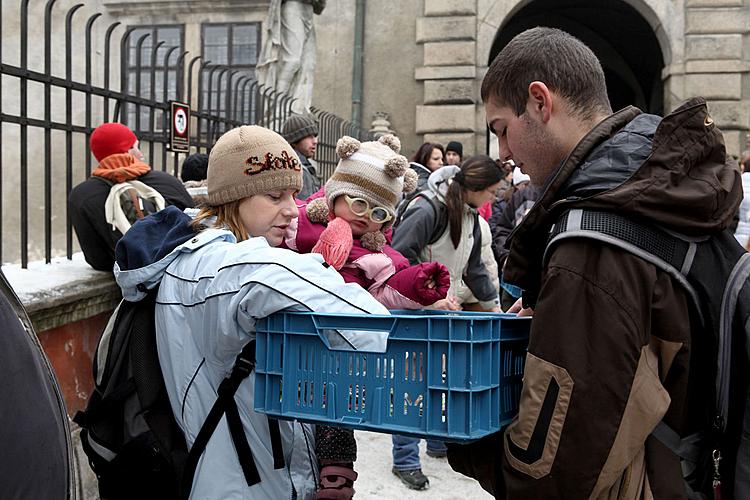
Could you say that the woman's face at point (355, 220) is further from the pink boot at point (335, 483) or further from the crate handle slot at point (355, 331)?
the crate handle slot at point (355, 331)

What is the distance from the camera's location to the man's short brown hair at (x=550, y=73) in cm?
154

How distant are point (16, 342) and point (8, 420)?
0.35ft

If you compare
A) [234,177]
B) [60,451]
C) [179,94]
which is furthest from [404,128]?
[60,451]

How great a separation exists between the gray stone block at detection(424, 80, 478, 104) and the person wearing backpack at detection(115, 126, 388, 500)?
10.2m

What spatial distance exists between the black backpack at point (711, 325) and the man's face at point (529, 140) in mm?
188

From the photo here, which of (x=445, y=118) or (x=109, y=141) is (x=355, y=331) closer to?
(x=109, y=141)

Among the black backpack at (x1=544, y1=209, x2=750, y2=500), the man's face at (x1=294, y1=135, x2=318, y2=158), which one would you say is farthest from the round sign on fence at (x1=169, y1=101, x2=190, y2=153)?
the black backpack at (x1=544, y1=209, x2=750, y2=500)

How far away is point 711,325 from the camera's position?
56.7 inches

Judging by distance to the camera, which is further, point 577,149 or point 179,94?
point 179,94

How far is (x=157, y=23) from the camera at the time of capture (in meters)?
13.4

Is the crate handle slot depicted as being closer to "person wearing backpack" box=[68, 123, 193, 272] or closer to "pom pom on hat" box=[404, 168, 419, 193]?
"pom pom on hat" box=[404, 168, 419, 193]

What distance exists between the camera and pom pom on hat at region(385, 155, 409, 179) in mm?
2889

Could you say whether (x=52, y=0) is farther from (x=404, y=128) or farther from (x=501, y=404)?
(x=404, y=128)

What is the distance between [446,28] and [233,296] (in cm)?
1111
